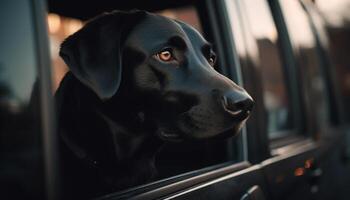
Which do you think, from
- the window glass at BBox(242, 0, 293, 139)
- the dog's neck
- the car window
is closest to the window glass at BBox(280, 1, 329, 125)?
the window glass at BBox(242, 0, 293, 139)

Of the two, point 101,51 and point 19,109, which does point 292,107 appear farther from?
point 19,109

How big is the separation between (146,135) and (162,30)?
42 centimetres

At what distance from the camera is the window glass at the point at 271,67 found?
10.1 ft

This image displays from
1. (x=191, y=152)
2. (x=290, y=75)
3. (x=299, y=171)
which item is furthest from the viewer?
(x=290, y=75)

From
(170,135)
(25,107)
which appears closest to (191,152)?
(170,135)

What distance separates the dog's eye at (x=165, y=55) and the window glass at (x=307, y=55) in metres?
1.67

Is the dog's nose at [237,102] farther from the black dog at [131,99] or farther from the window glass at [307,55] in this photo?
the window glass at [307,55]

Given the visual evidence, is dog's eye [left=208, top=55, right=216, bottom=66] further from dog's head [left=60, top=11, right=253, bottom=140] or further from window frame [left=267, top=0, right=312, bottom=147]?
window frame [left=267, top=0, right=312, bottom=147]

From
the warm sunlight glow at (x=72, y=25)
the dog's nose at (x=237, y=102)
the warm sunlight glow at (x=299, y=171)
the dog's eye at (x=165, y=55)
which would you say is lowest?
the warm sunlight glow at (x=299, y=171)

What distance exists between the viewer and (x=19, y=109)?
4.25 ft

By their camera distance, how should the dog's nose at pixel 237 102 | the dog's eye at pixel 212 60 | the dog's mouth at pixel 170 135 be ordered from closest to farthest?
1. the dog's nose at pixel 237 102
2. the dog's mouth at pixel 170 135
3. the dog's eye at pixel 212 60

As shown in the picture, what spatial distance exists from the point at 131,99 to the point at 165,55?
0.22 m

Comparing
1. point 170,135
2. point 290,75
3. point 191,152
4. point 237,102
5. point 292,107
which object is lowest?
point 292,107

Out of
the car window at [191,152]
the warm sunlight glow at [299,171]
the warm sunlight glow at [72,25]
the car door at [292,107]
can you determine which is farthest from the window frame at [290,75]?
the warm sunlight glow at [72,25]
